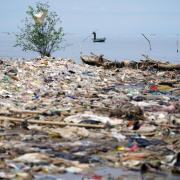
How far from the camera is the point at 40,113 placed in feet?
29.3

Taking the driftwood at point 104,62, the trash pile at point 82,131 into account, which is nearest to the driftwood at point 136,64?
the driftwood at point 104,62

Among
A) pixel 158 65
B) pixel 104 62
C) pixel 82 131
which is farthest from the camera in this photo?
pixel 104 62

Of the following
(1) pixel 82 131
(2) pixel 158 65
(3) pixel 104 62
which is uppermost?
(3) pixel 104 62

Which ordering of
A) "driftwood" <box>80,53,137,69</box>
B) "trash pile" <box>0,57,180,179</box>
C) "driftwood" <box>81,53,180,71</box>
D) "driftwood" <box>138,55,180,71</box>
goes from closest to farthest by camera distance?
"trash pile" <box>0,57,180,179</box>, "driftwood" <box>138,55,180,71</box>, "driftwood" <box>81,53,180,71</box>, "driftwood" <box>80,53,137,69</box>

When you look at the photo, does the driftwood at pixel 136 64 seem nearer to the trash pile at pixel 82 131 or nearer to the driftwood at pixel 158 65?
the driftwood at pixel 158 65

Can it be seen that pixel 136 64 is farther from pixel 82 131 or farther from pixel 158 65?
pixel 82 131

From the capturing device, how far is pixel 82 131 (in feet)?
25.2

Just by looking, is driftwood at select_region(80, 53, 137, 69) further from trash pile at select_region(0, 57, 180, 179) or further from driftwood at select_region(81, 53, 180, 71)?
trash pile at select_region(0, 57, 180, 179)

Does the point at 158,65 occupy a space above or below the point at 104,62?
below

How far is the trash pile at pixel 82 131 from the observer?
6.09 m

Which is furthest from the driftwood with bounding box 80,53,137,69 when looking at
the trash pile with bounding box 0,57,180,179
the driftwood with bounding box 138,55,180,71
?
the trash pile with bounding box 0,57,180,179

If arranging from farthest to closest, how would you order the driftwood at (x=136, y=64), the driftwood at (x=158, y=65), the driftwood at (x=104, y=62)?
the driftwood at (x=104, y=62) < the driftwood at (x=136, y=64) < the driftwood at (x=158, y=65)

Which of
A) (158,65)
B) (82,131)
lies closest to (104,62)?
(158,65)

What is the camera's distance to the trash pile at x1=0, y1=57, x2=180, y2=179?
609 centimetres
